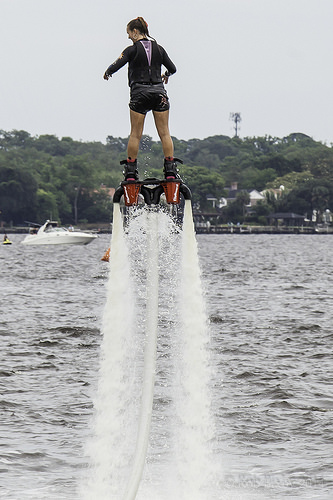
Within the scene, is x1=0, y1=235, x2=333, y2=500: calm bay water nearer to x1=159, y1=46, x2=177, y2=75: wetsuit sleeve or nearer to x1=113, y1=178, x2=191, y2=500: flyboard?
x1=113, y1=178, x2=191, y2=500: flyboard

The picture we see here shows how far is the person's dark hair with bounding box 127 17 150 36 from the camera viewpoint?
14148mm

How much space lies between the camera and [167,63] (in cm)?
1432

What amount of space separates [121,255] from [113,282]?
2.17 feet

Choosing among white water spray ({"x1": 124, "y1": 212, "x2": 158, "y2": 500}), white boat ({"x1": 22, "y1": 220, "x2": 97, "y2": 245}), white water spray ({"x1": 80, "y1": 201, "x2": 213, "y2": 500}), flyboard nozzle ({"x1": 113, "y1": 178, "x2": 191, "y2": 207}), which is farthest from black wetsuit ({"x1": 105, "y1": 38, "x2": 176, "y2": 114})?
white boat ({"x1": 22, "y1": 220, "x2": 97, "y2": 245})

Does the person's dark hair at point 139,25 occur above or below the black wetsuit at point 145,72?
above

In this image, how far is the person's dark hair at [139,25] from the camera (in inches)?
557

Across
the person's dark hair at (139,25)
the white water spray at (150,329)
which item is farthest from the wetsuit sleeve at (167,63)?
the white water spray at (150,329)

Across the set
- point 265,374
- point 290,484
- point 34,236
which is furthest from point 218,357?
point 34,236

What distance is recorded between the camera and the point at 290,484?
2133cm

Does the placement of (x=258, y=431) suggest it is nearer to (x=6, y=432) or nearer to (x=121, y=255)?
(x=6, y=432)

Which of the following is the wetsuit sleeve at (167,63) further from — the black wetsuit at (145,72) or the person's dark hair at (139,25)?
the person's dark hair at (139,25)

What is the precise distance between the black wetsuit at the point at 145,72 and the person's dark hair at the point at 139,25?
156 millimetres

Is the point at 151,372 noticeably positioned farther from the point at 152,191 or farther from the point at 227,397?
the point at 227,397

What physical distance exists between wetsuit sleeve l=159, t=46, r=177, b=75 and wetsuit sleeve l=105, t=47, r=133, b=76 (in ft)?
1.66
